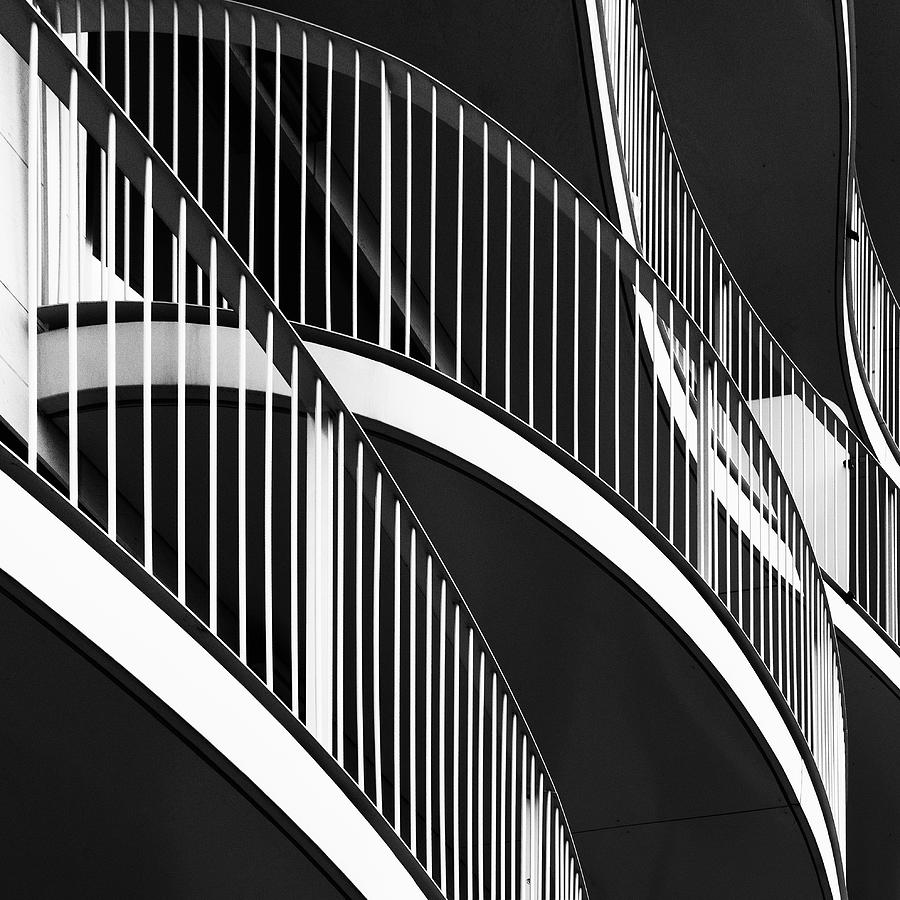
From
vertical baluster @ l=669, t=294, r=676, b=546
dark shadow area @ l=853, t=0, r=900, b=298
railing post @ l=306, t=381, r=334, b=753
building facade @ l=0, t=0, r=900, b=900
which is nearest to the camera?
building facade @ l=0, t=0, r=900, b=900

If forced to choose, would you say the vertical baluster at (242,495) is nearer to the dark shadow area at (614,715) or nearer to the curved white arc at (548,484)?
the curved white arc at (548,484)

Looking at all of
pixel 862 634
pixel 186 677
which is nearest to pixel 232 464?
pixel 186 677

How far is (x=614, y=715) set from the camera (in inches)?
230

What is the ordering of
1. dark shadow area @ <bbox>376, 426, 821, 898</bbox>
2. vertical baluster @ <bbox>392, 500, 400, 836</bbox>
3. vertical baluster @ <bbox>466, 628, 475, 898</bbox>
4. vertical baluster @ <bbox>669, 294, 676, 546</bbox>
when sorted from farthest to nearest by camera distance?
vertical baluster @ <bbox>669, 294, 676, 546</bbox> < dark shadow area @ <bbox>376, 426, 821, 898</bbox> < vertical baluster @ <bbox>466, 628, 475, 898</bbox> < vertical baluster @ <bbox>392, 500, 400, 836</bbox>

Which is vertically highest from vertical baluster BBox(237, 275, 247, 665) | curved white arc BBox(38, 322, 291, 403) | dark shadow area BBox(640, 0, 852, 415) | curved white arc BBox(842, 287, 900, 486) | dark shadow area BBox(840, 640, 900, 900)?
dark shadow area BBox(640, 0, 852, 415)

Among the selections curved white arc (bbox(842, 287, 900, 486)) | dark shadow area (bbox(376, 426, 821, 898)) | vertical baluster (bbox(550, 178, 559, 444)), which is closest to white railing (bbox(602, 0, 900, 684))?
curved white arc (bbox(842, 287, 900, 486))

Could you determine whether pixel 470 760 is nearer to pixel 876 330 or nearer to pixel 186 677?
pixel 186 677

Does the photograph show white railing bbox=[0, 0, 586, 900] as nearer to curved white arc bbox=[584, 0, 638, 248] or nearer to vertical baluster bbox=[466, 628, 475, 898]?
vertical baluster bbox=[466, 628, 475, 898]

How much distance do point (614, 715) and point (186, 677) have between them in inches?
126

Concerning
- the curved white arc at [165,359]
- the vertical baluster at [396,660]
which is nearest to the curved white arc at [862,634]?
the vertical baluster at [396,660]

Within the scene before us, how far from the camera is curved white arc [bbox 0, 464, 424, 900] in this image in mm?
2662

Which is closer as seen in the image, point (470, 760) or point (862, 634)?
point (470, 760)

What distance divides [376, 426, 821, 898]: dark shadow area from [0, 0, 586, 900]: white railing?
25 cm

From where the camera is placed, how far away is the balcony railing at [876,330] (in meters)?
10.5
